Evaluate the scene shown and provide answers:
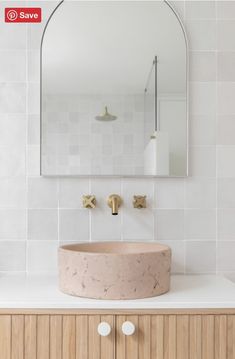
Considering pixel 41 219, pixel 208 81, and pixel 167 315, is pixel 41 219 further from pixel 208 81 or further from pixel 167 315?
pixel 208 81

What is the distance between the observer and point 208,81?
5.50 ft

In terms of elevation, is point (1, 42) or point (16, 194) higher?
point (1, 42)

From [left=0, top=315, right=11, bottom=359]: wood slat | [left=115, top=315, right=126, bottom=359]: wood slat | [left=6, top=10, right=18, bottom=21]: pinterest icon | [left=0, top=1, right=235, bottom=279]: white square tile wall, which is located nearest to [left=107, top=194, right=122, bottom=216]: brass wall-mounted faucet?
[left=0, top=1, right=235, bottom=279]: white square tile wall

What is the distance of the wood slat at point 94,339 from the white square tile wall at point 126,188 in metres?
0.49

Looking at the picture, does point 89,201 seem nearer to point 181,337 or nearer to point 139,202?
point 139,202

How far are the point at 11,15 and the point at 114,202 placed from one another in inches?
36.7

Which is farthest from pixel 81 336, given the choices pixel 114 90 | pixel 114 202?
pixel 114 90

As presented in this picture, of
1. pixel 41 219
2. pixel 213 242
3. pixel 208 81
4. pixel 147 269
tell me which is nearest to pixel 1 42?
pixel 41 219

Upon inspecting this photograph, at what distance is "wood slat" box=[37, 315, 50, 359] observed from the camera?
3.97 ft

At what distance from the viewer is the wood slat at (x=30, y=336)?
1209mm

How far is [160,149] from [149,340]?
0.78 metres

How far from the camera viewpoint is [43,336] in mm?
1210

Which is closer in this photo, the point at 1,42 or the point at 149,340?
the point at 149,340

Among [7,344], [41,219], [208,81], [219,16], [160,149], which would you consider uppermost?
[219,16]
